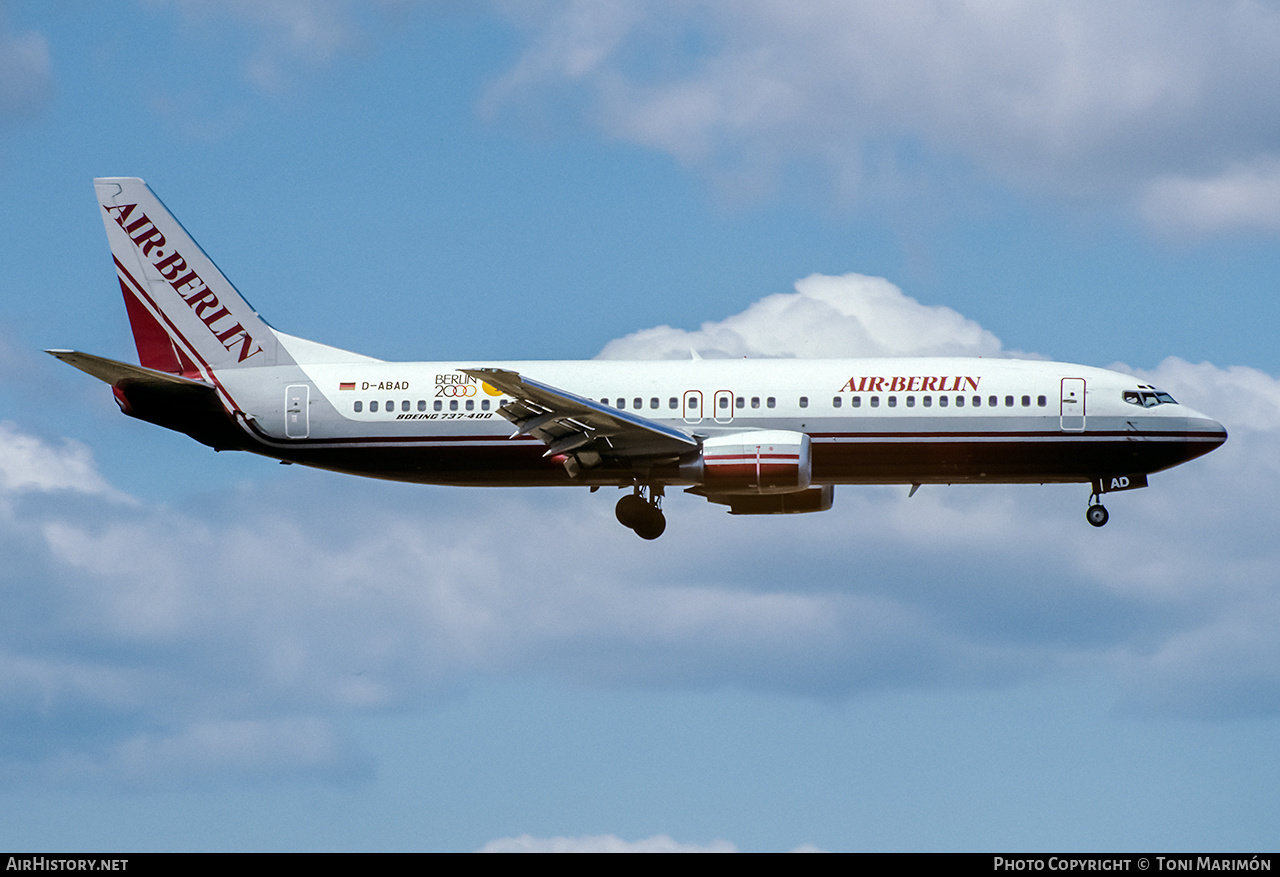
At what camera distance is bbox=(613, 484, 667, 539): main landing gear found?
51.7 meters

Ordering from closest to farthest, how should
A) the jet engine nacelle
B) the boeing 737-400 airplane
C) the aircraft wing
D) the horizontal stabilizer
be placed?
the aircraft wing < the jet engine nacelle < the boeing 737-400 airplane < the horizontal stabilizer

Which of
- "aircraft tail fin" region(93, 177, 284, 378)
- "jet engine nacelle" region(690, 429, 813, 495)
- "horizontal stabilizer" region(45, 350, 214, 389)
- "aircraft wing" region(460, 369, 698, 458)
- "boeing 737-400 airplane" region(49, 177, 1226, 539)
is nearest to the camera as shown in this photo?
"aircraft wing" region(460, 369, 698, 458)

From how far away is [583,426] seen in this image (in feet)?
161

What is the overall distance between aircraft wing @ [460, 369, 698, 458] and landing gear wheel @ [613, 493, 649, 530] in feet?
7.42

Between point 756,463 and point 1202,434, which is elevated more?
point 1202,434

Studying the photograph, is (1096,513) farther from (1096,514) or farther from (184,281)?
(184,281)

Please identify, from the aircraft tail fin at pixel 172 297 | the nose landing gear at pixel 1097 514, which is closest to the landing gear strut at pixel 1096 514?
the nose landing gear at pixel 1097 514

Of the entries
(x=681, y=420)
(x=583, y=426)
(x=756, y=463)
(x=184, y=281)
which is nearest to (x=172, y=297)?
(x=184, y=281)

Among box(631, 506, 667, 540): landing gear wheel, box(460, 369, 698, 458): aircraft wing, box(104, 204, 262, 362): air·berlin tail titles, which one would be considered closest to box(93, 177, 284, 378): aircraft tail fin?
box(104, 204, 262, 362): air·berlin tail titles

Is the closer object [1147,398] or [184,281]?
[1147,398]

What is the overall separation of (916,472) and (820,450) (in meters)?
2.89

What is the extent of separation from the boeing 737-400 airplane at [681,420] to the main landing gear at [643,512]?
53 mm

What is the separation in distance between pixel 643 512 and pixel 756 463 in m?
5.06

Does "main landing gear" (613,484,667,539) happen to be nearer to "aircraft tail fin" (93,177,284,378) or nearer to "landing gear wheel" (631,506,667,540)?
"landing gear wheel" (631,506,667,540)
